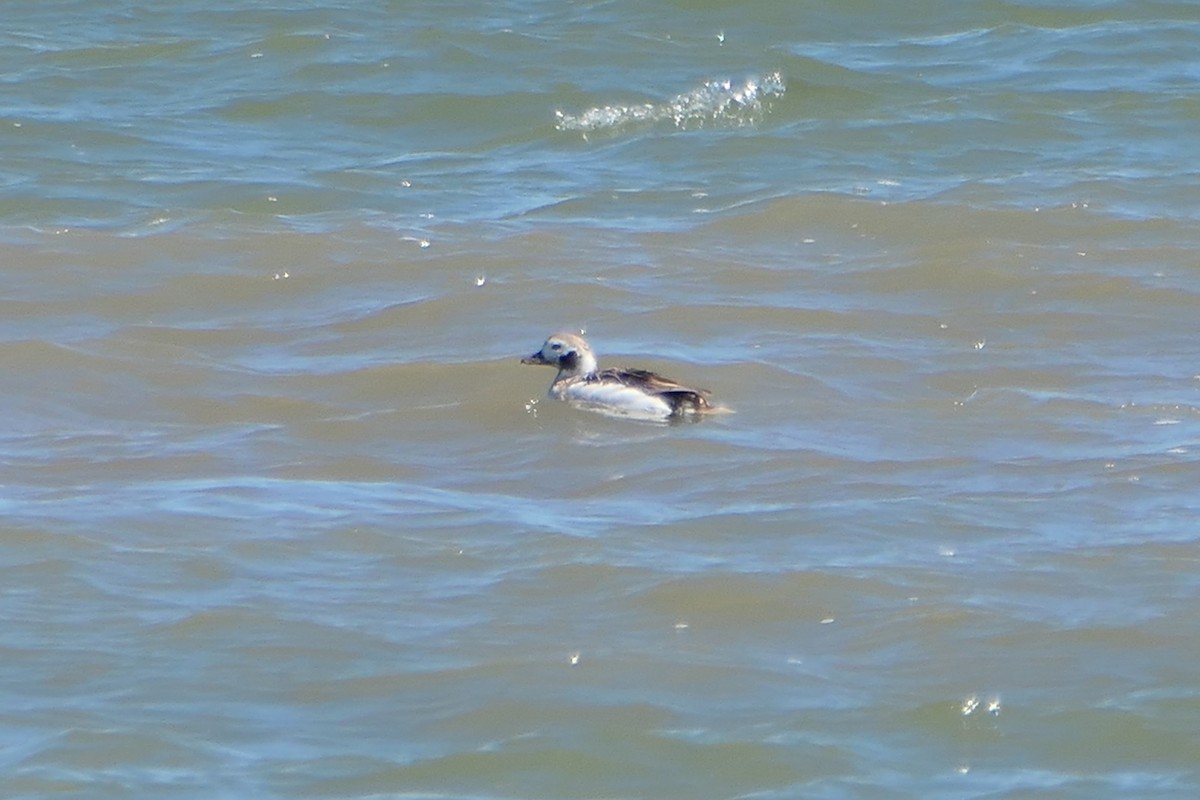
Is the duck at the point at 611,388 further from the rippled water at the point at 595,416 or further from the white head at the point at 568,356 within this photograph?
the rippled water at the point at 595,416

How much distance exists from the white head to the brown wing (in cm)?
18

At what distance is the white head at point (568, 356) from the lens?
9.85 metres

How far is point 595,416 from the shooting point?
9.41 meters

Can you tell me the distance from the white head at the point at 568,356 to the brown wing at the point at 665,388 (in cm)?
18

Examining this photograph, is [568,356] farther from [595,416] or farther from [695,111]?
[695,111]

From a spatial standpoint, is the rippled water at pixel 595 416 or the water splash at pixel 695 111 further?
the water splash at pixel 695 111

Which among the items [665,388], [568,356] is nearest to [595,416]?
[665,388]

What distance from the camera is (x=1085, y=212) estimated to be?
1297cm

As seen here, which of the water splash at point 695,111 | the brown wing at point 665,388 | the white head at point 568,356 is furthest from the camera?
→ the water splash at point 695,111

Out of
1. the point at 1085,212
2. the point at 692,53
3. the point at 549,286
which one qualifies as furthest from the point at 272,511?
the point at 692,53

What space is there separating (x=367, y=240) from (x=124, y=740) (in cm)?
720

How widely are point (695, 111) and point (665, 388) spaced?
283 inches

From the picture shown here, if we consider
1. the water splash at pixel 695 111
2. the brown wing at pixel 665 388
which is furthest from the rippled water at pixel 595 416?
the brown wing at pixel 665 388

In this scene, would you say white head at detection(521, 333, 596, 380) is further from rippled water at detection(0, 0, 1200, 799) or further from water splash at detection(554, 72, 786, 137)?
water splash at detection(554, 72, 786, 137)
